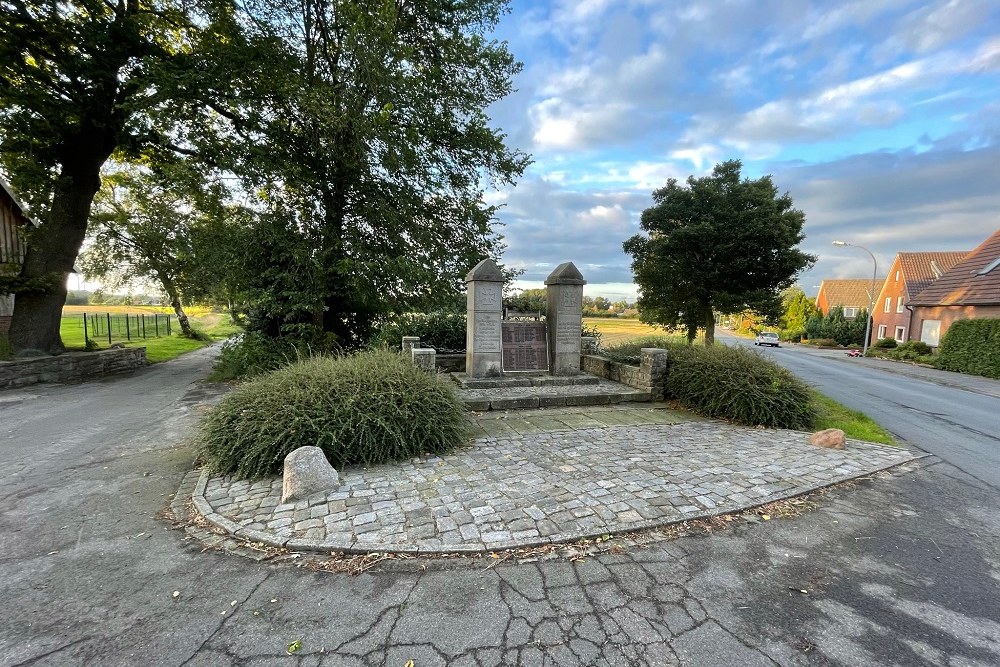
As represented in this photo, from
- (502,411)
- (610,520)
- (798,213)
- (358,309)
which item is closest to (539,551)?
(610,520)

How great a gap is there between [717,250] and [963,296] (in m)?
14.6

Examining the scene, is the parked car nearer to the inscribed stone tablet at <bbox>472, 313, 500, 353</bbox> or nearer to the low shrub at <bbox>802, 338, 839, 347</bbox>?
the low shrub at <bbox>802, 338, 839, 347</bbox>

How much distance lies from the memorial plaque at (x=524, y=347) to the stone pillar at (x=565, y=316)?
10.4 inches

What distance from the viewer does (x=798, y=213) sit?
1716cm

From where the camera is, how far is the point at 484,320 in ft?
28.0

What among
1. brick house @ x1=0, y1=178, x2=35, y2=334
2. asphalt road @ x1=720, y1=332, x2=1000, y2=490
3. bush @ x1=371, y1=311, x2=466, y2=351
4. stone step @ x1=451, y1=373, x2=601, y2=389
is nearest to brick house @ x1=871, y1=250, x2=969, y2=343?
asphalt road @ x1=720, y1=332, x2=1000, y2=490

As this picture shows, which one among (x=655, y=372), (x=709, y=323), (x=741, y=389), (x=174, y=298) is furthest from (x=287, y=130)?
(x=174, y=298)

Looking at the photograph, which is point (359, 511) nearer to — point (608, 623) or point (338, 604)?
point (338, 604)

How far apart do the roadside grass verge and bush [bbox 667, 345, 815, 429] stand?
1.48 ft

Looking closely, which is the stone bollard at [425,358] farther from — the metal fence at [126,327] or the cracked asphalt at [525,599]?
the metal fence at [126,327]

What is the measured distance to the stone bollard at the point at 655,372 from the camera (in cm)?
788

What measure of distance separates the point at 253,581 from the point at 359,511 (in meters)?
0.92

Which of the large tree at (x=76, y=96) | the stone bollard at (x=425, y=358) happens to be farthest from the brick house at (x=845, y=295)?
the large tree at (x=76, y=96)

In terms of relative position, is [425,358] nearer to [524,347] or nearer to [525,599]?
[524,347]
